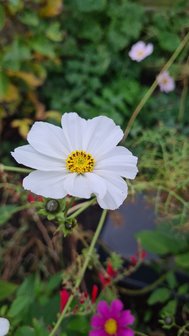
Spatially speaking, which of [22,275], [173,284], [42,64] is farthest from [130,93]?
[173,284]

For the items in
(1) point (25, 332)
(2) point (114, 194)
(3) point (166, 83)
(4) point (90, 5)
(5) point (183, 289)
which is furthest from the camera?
(4) point (90, 5)

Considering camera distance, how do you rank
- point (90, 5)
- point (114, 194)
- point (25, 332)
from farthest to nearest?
1. point (90, 5)
2. point (25, 332)
3. point (114, 194)

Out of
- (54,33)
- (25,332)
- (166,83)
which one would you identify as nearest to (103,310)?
(25,332)

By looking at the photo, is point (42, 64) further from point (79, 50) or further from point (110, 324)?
point (110, 324)

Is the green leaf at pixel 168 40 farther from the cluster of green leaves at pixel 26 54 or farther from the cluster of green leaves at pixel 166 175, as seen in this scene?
the cluster of green leaves at pixel 166 175

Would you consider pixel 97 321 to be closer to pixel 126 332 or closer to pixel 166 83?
pixel 126 332

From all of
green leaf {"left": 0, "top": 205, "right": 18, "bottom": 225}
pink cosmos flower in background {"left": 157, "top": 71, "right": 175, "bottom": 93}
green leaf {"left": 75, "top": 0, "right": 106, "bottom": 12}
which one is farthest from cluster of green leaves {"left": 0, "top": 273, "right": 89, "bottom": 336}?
green leaf {"left": 75, "top": 0, "right": 106, "bottom": 12}
